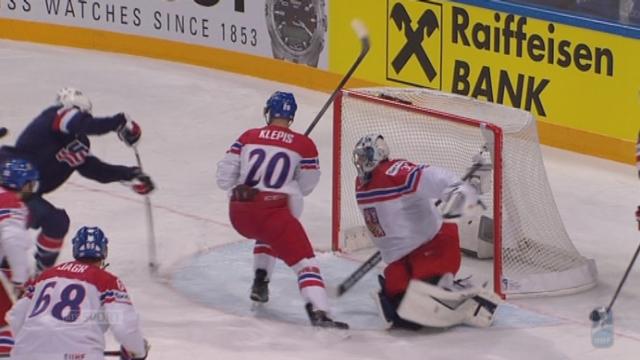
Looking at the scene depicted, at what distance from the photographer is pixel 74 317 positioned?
6.21 m

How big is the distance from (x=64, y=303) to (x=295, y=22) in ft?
21.2

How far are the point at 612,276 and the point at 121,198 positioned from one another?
2984mm

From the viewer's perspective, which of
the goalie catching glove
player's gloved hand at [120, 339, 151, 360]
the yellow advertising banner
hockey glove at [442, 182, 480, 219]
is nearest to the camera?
player's gloved hand at [120, 339, 151, 360]

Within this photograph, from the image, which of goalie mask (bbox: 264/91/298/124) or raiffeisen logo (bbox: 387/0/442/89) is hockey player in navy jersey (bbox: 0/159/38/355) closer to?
goalie mask (bbox: 264/91/298/124)

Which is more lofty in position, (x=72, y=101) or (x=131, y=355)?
(x=72, y=101)

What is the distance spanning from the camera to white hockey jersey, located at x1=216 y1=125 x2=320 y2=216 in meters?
8.00

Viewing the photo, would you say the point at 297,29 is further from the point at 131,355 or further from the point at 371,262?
the point at 131,355

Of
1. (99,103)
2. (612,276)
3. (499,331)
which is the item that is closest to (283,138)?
(499,331)

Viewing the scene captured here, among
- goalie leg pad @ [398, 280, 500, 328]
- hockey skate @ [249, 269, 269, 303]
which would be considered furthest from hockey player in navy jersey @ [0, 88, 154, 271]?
goalie leg pad @ [398, 280, 500, 328]

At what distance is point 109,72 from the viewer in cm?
1313

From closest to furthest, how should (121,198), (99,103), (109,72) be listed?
(121,198) → (99,103) → (109,72)

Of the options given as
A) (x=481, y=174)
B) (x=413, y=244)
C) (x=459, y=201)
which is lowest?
(x=413, y=244)

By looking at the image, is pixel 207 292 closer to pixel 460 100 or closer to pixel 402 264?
pixel 402 264

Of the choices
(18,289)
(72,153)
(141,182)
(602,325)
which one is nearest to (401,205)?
(602,325)
